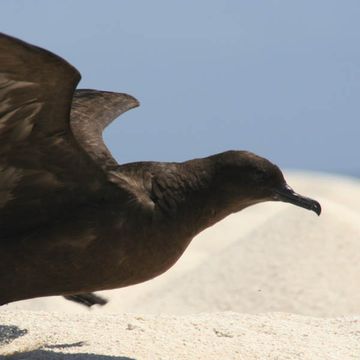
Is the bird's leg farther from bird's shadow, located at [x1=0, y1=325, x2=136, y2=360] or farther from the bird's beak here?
the bird's beak

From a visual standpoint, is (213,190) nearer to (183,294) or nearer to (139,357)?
(139,357)

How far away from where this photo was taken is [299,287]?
587 inches

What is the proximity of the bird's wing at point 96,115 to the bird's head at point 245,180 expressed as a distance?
27.5 inches

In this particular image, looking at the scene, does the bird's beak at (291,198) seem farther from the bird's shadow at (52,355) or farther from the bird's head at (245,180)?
the bird's shadow at (52,355)

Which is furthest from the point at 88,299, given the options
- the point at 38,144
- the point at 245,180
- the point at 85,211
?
the point at 38,144

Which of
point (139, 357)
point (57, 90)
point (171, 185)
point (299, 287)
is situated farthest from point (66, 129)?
point (299, 287)

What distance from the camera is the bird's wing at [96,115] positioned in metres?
7.39

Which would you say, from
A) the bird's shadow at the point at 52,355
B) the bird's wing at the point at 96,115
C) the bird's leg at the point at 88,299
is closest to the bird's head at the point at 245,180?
the bird's wing at the point at 96,115

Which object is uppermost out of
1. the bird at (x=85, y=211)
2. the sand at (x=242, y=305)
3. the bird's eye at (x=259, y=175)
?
the bird's eye at (x=259, y=175)

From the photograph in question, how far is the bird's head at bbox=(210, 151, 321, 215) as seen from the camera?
22.5ft

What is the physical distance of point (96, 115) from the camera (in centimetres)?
832

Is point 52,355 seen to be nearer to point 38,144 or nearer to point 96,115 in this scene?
point 38,144

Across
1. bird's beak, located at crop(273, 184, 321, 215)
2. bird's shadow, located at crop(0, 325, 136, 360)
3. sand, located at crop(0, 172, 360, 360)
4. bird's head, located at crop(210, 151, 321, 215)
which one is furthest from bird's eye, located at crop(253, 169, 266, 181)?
bird's shadow, located at crop(0, 325, 136, 360)

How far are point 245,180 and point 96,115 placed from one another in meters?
1.82
